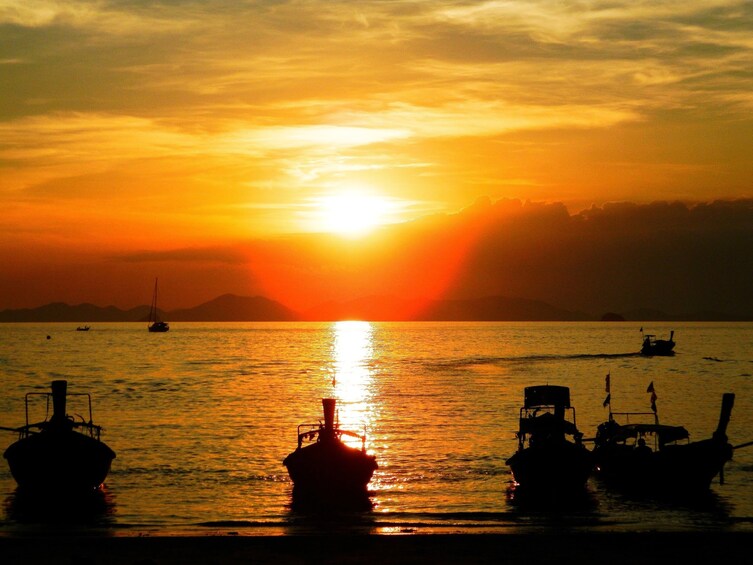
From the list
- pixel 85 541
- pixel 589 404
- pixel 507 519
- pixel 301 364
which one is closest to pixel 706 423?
pixel 589 404

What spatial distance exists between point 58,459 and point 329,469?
12.8m

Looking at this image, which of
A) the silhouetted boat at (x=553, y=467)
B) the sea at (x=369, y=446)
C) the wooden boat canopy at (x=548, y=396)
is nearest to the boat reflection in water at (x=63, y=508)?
the sea at (x=369, y=446)

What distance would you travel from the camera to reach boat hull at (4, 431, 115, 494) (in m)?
43.3

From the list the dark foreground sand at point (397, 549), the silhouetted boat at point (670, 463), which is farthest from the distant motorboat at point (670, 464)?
the dark foreground sand at point (397, 549)

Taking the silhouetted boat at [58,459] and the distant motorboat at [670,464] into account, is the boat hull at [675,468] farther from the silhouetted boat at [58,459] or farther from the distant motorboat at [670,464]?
the silhouetted boat at [58,459]

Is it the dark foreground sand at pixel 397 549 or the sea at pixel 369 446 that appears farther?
the sea at pixel 369 446

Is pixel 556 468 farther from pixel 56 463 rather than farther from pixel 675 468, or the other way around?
pixel 56 463

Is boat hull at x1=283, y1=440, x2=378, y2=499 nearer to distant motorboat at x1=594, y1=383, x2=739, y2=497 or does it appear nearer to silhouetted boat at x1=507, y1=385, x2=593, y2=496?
silhouetted boat at x1=507, y1=385, x2=593, y2=496

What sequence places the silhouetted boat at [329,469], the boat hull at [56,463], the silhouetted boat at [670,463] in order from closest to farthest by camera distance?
the silhouetted boat at [329,469] → the boat hull at [56,463] → the silhouetted boat at [670,463]

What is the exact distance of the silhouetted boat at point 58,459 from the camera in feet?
142

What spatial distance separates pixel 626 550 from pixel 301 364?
16240 cm

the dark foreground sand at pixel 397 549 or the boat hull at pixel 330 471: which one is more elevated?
the boat hull at pixel 330 471

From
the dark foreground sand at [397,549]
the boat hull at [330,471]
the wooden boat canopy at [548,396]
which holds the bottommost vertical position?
the dark foreground sand at [397,549]

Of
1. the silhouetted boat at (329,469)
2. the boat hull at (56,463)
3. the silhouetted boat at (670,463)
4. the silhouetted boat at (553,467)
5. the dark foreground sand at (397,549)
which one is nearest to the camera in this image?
the dark foreground sand at (397,549)
